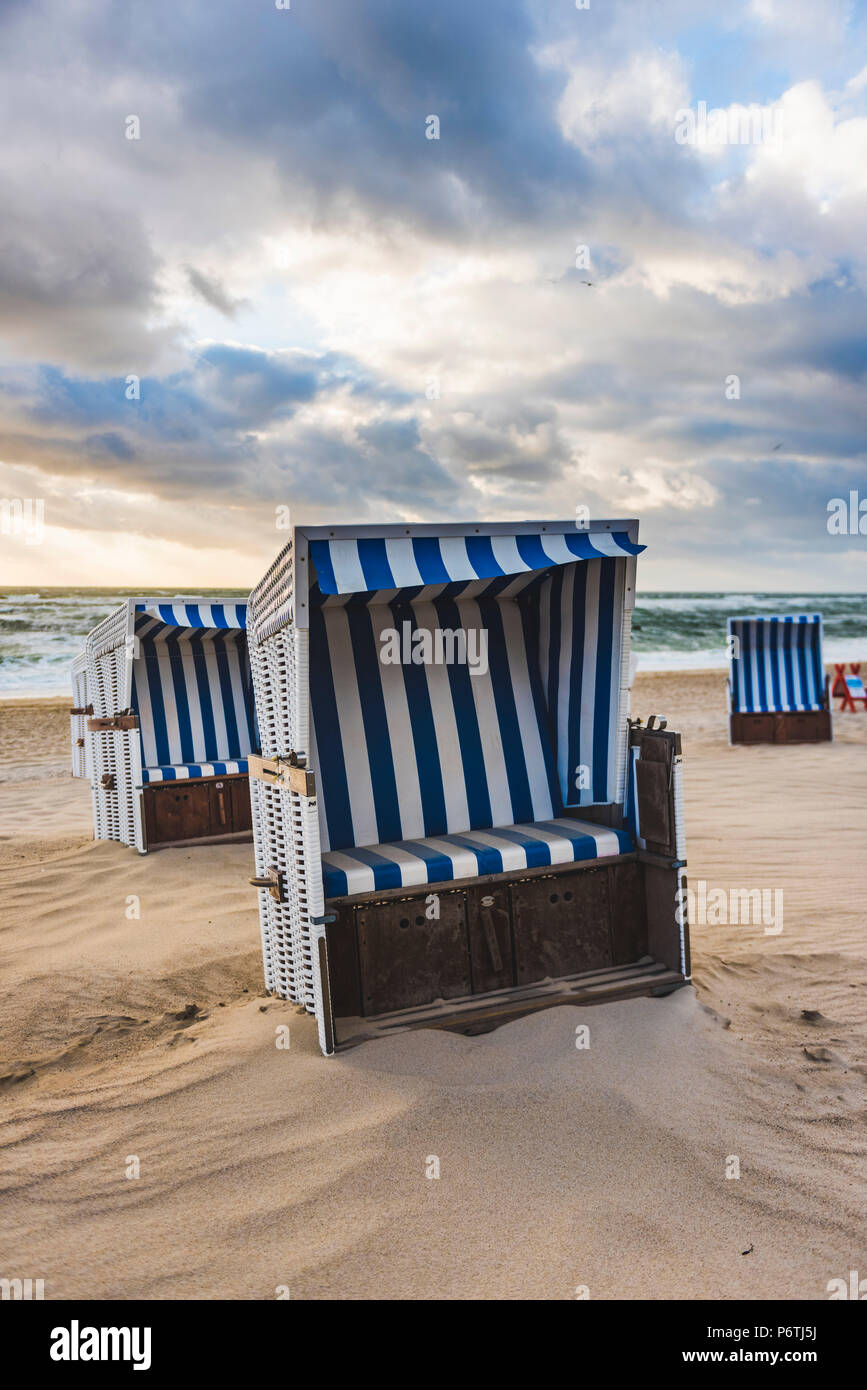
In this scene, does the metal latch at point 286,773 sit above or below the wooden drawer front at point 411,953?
above

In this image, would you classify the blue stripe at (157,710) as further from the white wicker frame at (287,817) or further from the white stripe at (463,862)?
the white stripe at (463,862)

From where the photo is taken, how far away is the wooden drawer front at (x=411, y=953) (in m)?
3.77

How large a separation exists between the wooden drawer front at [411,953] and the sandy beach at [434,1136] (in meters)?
0.27

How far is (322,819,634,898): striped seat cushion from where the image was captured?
3.68 meters

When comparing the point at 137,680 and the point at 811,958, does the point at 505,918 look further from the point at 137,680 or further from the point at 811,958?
the point at 137,680

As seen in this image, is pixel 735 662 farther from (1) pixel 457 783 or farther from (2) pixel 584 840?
(2) pixel 584 840

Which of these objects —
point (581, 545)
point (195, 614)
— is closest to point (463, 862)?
point (581, 545)

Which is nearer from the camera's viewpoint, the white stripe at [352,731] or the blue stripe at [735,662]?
the white stripe at [352,731]

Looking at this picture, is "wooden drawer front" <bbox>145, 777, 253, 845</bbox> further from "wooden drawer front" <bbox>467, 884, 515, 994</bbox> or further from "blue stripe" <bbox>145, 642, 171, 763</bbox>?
"wooden drawer front" <bbox>467, 884, 515, 994</bbox>

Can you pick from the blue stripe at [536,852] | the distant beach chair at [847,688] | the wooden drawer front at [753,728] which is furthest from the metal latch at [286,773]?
the distant beach chair at [847,688]

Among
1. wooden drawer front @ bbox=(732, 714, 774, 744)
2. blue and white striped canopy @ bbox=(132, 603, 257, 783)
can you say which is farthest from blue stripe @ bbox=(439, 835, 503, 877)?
wooden drawer front @ bbox=(732, 714, 774, 744)

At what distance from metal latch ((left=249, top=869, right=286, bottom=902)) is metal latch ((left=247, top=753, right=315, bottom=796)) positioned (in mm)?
385

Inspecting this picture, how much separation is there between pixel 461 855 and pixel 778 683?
981 centimetres
